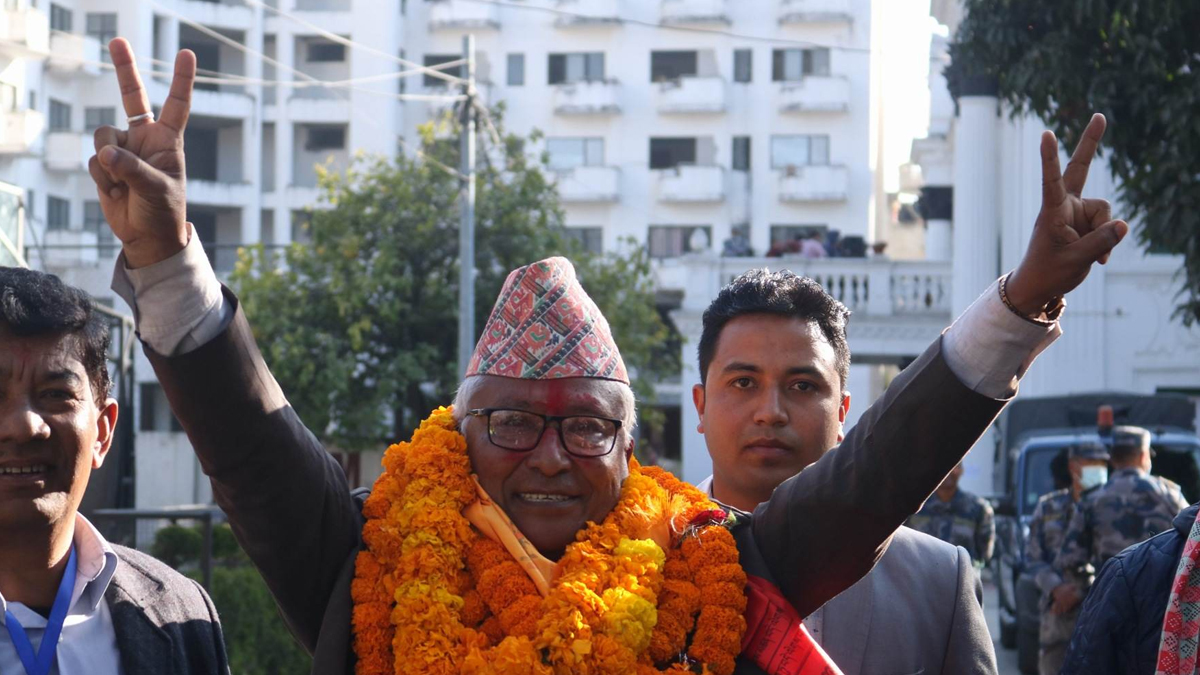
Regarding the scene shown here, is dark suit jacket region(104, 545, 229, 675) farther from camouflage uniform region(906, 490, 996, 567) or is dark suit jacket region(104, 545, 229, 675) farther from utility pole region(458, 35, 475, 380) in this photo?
utility pole region(458, 35, 475, 380)

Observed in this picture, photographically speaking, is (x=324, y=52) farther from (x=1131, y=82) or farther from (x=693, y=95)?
(x=1131, y=82)

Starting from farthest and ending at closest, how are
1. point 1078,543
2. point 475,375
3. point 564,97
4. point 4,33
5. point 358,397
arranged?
point 564,97 < point 4,33 < point 358,397 < point 1078,543 < point 475,375

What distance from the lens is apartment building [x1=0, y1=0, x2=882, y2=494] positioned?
4894 cm

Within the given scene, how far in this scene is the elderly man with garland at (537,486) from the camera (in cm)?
304

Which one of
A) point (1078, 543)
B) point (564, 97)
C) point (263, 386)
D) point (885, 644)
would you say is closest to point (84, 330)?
point (263, 386)

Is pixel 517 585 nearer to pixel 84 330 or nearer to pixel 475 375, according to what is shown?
pixel 475 375

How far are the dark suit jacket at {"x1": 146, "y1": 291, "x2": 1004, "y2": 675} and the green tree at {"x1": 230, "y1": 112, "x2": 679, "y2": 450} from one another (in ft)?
74.9

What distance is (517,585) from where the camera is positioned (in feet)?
11.1

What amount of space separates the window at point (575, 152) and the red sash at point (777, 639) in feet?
155

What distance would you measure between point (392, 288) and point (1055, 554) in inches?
713

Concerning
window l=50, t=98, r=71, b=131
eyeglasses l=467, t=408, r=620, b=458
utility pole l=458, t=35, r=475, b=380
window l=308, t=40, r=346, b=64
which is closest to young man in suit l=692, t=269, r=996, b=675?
eyeglasses l=467, t=408, r=620, b=458

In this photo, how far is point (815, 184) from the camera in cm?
4888

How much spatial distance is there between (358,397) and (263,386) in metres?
24.1

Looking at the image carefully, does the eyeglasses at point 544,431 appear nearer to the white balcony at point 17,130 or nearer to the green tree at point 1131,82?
the green tree at point 1131,82
